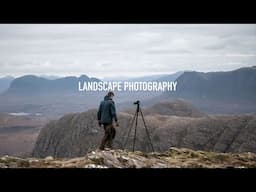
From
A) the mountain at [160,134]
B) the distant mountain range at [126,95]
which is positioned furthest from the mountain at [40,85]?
the mountain at [160,134]

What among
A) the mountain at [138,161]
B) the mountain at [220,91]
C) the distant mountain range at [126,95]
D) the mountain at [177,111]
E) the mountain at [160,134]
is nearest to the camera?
the mountain at [138,161]

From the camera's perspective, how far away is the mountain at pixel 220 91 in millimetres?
23016

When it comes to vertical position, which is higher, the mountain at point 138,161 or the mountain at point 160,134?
the mountain at point 138,161

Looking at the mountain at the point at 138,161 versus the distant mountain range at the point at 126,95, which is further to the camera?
the distant mountain range at the point at 126,95

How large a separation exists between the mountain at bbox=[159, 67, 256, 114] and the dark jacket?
10150 millimetres

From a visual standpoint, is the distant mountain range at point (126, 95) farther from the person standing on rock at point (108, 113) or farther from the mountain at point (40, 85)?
the person standing on rock at point (108, 113)

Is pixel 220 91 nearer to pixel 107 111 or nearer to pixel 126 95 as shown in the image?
pixel 126 95

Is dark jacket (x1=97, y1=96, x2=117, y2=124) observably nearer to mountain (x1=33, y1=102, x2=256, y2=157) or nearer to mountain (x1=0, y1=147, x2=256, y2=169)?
mountain (x1=0, y1=147, x2=256, y2=169)

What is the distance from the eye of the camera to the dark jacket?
501 inches

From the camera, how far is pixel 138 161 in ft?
42.7

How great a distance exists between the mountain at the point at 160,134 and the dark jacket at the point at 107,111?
29.6 meters

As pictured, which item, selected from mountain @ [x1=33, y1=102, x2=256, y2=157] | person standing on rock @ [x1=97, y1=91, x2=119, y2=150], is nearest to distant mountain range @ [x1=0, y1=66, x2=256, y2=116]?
person standing on rock @ [x1=97, y1=91, x2=119, y2=150]

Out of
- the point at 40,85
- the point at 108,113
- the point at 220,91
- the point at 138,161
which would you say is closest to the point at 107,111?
the point at 108,113
